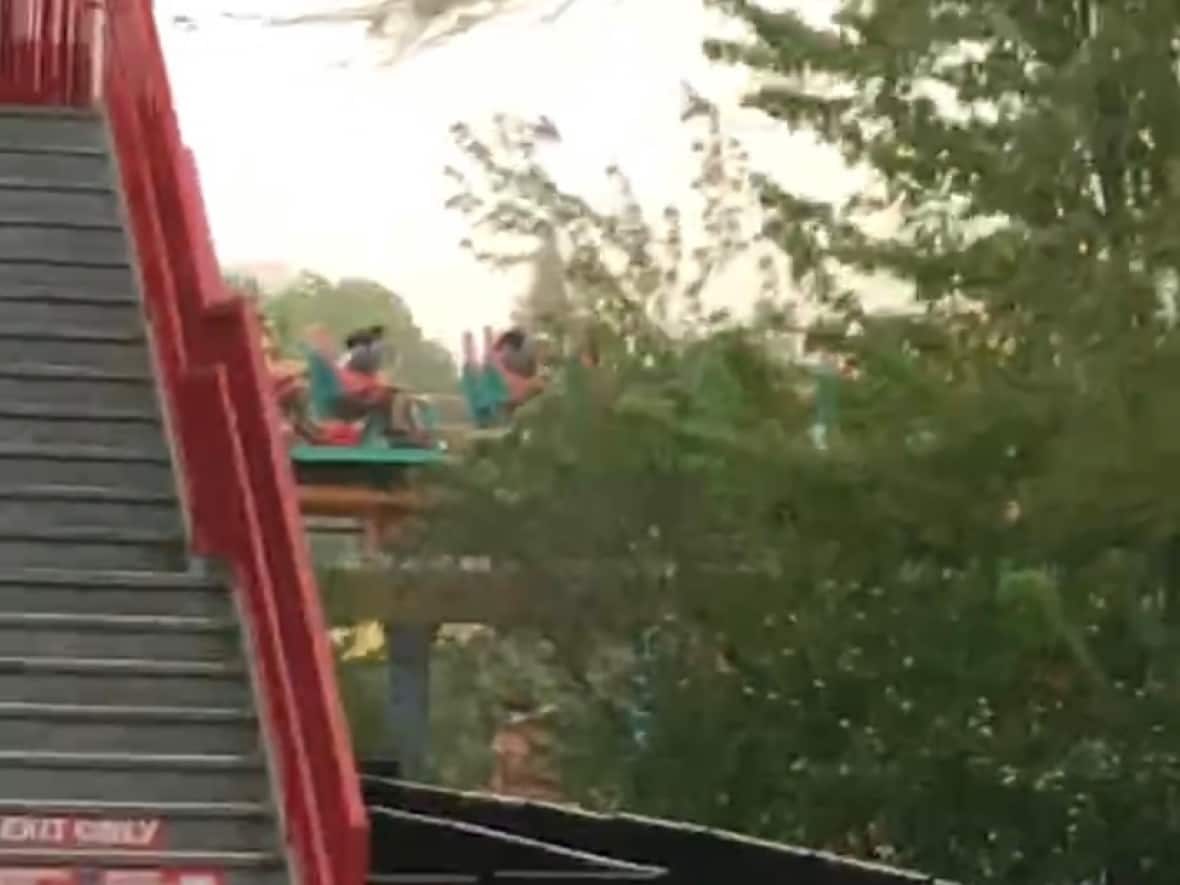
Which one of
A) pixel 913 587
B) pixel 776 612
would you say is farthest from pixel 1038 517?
pixel 776 612

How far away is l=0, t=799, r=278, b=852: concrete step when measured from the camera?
5.18m

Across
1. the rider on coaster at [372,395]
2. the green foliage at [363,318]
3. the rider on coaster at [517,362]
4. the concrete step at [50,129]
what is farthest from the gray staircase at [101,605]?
the green foliage at [363,318]

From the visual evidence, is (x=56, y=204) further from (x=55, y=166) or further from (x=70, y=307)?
(x=70, y=307)

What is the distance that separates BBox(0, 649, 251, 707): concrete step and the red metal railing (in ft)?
0.30

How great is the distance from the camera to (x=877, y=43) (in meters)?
8.62

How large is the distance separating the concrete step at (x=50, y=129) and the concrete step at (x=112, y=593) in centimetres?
171

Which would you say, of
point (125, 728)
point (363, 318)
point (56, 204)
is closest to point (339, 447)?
point (363, 318)

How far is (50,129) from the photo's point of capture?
23.4 feet

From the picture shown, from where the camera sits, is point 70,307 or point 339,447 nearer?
point 70,307

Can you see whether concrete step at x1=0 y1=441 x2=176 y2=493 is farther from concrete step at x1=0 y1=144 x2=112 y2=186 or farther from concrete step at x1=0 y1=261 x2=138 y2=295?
concrete step at x1=0 y1=144 x2=112 y2=186

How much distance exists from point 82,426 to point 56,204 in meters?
0.93

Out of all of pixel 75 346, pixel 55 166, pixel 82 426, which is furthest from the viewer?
pixel 55 166

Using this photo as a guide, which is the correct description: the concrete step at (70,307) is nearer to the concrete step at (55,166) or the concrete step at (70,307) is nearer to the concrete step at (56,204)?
the concrete step at (56,204)

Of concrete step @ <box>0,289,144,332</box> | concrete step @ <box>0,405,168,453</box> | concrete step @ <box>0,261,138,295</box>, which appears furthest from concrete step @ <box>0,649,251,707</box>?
concrete step @ <box>0,261,138,295</box>
